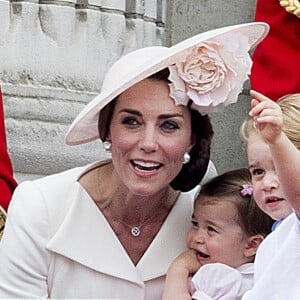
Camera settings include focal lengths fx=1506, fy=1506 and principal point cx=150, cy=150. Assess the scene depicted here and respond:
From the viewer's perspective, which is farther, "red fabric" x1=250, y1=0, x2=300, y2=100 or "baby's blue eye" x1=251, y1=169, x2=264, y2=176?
"red fabric" x1=250, y1=0, x2=300, y2=100

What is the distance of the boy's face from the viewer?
268 centimetres

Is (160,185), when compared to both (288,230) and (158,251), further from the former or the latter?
(288,230)

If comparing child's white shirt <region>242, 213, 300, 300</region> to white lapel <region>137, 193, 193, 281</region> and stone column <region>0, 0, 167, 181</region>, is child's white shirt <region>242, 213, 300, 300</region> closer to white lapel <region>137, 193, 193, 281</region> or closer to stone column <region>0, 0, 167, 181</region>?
white lapel <region>137, 193, 193, 281</region>

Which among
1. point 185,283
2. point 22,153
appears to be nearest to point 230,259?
point 185,283

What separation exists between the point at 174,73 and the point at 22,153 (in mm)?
808

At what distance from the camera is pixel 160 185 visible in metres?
2.86

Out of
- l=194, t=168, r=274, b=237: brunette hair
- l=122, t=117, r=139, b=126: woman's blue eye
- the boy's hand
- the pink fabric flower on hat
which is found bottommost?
l=194, t=168, r=274, b=237: brunette hair

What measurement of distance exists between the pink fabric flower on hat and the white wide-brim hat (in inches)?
0.4

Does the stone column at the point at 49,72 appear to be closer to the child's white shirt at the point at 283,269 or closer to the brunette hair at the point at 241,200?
the brunette hair at the point at 241,200

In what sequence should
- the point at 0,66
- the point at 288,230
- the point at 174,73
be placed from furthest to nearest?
1. the point at 0,66
2. the point at 174,73
3. the point at 288,230

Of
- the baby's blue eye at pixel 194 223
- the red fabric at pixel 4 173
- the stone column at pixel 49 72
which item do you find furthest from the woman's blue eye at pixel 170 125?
the stone column at pixel 49 72

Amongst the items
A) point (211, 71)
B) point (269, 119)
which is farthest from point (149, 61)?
point (269, 119)

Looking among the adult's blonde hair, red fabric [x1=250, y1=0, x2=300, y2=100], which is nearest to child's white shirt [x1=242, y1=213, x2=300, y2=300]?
the adult's blonde hair

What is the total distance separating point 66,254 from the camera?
9.53 feet
